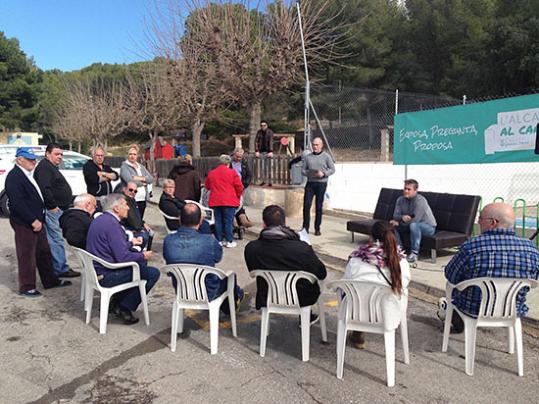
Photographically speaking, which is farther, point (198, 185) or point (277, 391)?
point (198, 185)

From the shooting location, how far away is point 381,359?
11.9 feet

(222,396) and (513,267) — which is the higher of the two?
(513,267)

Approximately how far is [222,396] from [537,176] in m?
8.99

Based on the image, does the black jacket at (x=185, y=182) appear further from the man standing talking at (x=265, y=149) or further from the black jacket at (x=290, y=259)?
the man standing talking at (x=265, y=149)

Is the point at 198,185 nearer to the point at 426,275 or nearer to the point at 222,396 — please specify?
the point at 426,275

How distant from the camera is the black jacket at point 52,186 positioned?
5.57 meters

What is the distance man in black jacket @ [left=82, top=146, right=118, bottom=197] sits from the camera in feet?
23.1

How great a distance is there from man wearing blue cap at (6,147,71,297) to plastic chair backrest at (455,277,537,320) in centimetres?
449

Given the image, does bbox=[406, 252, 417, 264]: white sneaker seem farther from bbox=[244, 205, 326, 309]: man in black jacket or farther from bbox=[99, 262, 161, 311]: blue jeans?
bbox=[99, 262, 161, 311]: blue jeans

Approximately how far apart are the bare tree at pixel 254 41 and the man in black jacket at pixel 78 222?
1052 cm

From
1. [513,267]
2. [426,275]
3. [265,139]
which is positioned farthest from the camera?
[265,139]

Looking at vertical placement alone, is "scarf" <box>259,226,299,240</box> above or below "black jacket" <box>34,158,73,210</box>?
below

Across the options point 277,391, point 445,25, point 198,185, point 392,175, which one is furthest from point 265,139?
point 445,25

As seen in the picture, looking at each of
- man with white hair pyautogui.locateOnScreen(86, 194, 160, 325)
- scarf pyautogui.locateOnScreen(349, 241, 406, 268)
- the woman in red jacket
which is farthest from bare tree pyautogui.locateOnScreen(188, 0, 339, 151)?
scarf pyautogui.locateOnScreen(349, 241, 406, 268)
